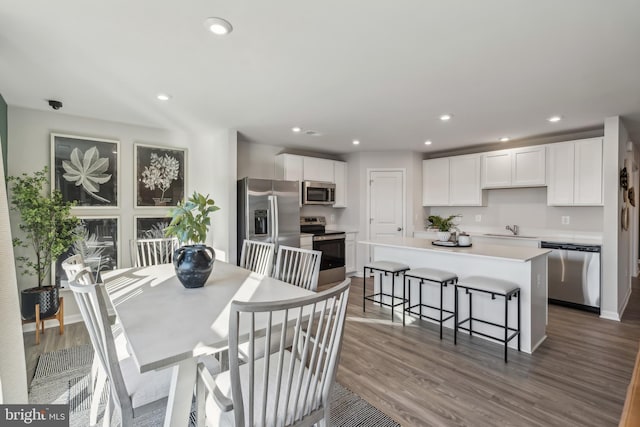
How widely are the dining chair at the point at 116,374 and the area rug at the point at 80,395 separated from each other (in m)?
0.68

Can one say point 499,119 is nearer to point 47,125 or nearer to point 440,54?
point 440,54

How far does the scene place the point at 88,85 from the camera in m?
2.59

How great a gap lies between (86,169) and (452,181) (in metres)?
5.40

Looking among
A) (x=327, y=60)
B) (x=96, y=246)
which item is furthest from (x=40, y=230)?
(x=327, y=60)

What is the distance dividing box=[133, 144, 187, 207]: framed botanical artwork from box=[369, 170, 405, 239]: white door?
3202 millimetres

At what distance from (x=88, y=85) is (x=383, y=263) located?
134 inches

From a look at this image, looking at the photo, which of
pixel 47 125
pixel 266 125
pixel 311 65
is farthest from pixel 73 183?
pixel 311 65

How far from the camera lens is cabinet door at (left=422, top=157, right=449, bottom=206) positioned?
18.0 ft

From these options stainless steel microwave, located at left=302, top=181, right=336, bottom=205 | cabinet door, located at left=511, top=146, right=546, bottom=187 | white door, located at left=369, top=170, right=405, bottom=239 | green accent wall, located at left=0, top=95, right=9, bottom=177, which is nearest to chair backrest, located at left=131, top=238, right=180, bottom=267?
green accent wall, located at left=0, top=95, right=9, bottom=177

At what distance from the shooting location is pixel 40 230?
10.1ft

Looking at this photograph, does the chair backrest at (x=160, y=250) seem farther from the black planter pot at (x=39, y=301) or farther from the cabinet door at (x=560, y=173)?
the cabinet door at (x=560, y=173)

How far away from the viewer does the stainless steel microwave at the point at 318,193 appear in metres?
5.18

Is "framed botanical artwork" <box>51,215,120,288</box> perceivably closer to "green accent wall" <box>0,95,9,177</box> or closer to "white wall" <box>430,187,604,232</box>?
"green accent wall" <box>0,95,9,177</box>

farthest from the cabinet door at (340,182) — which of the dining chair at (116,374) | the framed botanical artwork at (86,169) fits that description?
the dining chair at (116,374)
